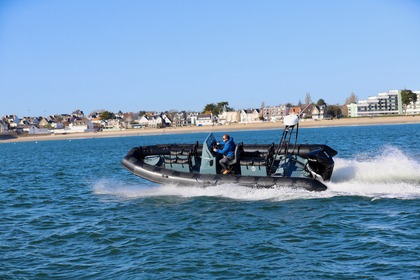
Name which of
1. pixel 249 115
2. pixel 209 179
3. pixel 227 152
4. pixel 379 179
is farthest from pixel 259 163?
pixel 249 115

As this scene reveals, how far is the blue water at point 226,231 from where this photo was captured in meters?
9.36

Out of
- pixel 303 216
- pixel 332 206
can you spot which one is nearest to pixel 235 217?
pixel 303 216

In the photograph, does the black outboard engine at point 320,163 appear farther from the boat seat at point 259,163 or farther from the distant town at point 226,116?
the distant town at point 226,116

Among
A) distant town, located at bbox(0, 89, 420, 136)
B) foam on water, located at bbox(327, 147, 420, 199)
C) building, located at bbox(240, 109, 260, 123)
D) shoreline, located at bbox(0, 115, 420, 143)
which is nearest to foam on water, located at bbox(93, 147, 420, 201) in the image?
foam on water, located at bbox(327, 147, 420, 199)

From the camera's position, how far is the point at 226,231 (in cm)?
1190

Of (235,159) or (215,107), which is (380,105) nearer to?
(215,107)

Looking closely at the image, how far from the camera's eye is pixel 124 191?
61.7 ft

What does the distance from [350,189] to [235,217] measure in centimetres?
392

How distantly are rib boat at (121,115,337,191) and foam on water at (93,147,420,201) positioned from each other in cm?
20

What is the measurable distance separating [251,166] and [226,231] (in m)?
4.46

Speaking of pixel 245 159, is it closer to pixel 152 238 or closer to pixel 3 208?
pixel 152 238

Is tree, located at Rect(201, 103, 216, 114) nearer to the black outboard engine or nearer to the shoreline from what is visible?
the shoreline

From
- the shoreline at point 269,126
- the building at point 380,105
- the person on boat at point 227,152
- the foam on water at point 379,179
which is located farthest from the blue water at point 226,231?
the building at point 380,105

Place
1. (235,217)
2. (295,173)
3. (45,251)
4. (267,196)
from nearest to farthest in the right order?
(45,251) → (235,217) → (267,196) → (295,173)
